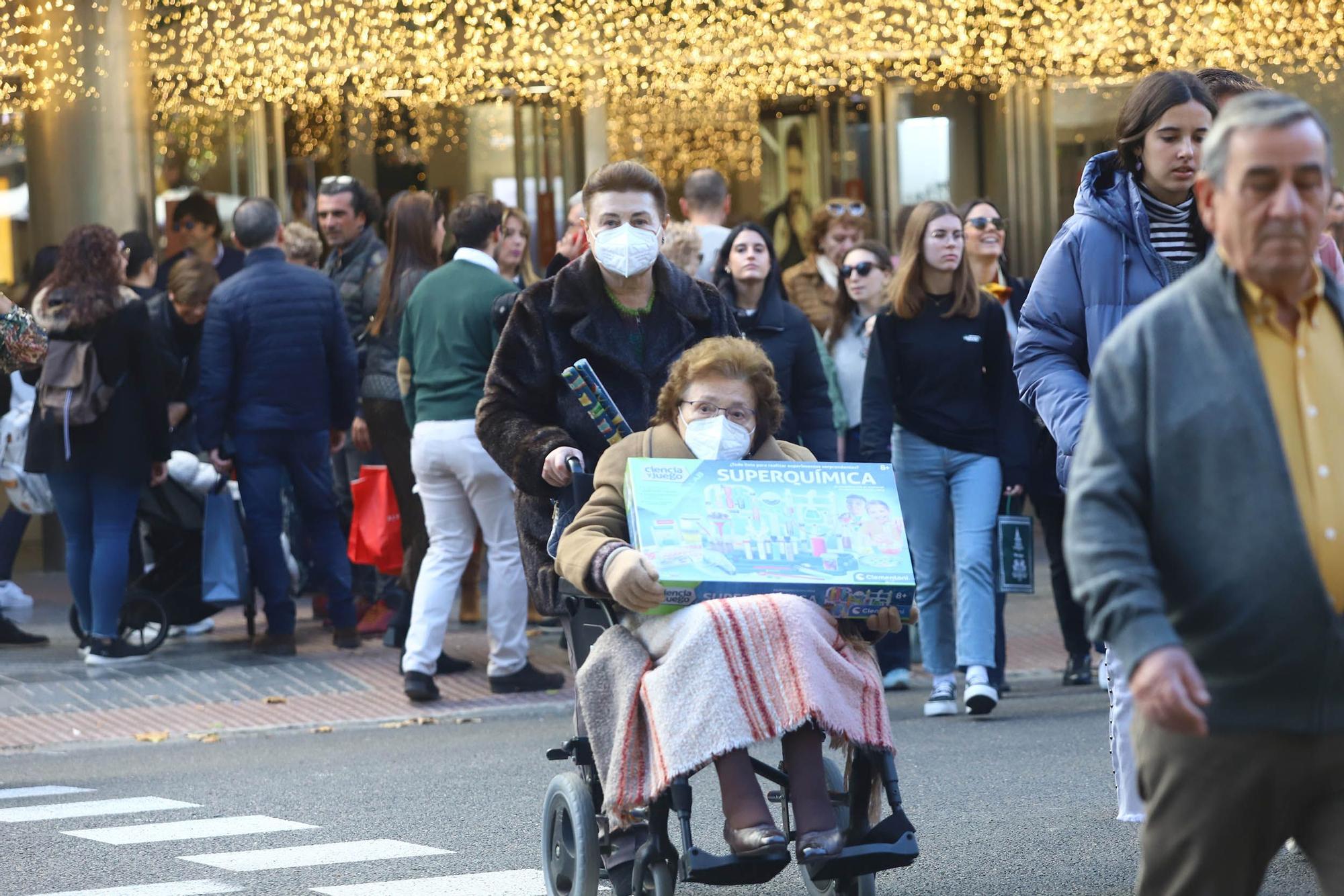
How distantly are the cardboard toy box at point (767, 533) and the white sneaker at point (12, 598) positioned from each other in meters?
7.88

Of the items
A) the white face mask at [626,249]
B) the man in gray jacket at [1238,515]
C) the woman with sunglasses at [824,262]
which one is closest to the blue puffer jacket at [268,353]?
the woman with sunglasses at [824,262]

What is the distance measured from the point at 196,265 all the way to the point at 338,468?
139 centimetres

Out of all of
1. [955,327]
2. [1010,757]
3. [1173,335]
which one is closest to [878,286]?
[955,327]

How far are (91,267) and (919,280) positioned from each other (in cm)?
393

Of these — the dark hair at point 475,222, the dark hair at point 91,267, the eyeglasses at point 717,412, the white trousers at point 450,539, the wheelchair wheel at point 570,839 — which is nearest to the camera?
the wheelchair wheel at point 570,839

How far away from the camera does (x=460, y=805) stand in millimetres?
7152

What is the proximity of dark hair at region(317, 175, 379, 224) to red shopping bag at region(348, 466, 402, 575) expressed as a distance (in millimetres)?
1569

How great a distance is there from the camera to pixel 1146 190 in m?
5.52

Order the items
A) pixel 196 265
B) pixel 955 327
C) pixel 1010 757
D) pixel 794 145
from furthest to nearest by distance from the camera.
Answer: pixel 794 145 < pixel 196 265 < pixel 955 327 < pixel 1010 757

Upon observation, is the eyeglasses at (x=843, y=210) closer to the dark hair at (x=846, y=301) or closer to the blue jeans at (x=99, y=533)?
the dark hair at (x=846, y=301)

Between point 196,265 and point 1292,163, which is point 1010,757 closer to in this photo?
point 1292,163

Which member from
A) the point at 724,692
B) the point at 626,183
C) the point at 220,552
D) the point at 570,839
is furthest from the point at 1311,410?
the point at 220,552

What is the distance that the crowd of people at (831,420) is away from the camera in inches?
125

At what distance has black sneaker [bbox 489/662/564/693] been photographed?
9.77m
